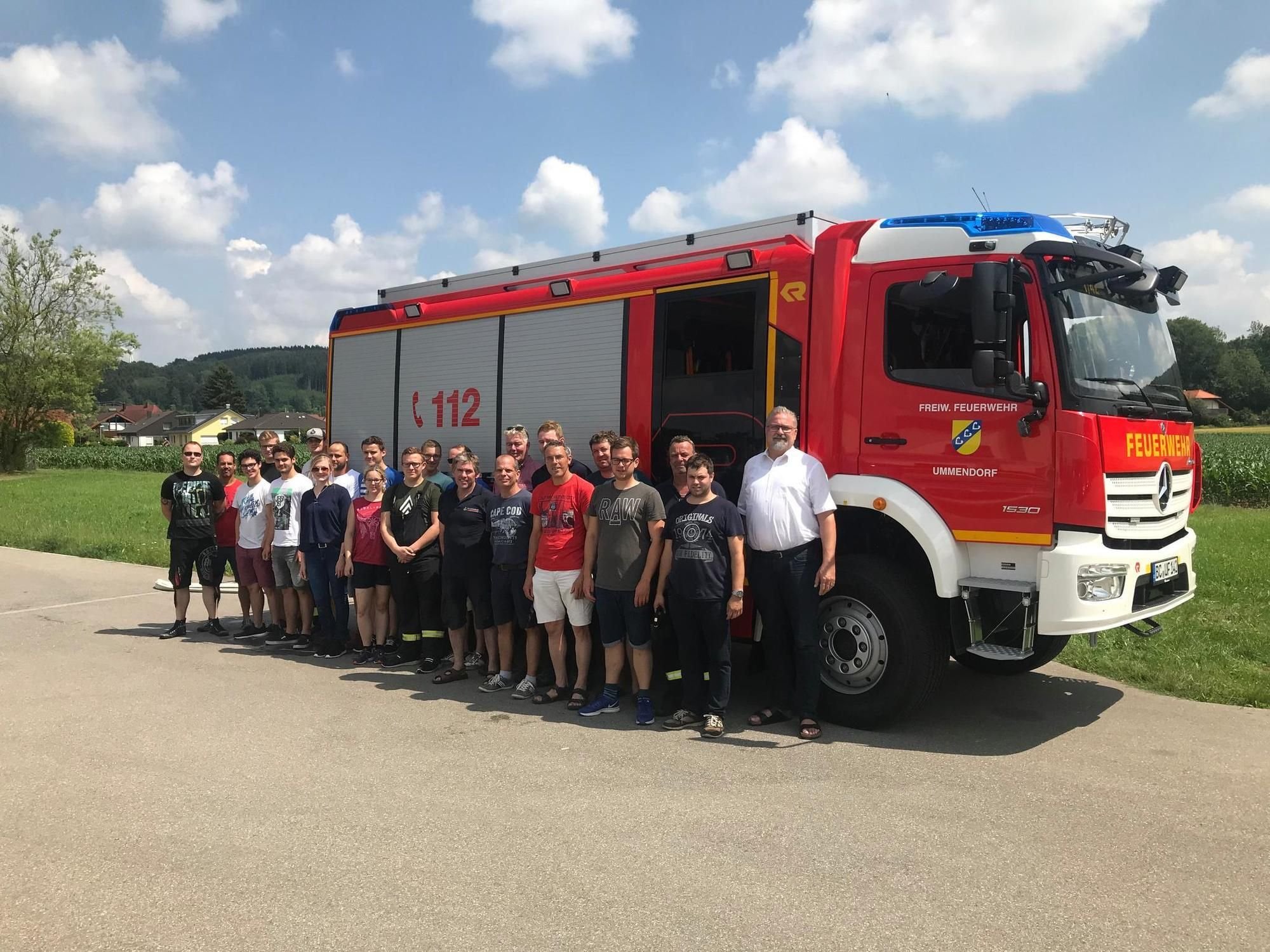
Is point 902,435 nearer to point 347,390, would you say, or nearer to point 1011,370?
point 1011,370

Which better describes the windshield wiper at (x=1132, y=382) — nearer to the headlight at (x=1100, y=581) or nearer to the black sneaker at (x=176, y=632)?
the headlight at (x=1100, y=581)

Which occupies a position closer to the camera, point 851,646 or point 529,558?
point 851,646

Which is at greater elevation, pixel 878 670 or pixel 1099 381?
pixel 1099 381

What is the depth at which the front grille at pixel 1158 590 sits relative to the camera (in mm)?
5383

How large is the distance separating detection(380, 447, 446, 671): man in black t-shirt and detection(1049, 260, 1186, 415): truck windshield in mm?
4655

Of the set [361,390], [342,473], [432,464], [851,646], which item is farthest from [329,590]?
[851,646]

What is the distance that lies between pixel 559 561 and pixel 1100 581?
3.35m

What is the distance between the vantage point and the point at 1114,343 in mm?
5578

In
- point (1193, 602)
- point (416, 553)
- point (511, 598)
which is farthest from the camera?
point (1193, 602)

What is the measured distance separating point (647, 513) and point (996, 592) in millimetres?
2180

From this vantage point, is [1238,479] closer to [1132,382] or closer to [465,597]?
[1132,382]

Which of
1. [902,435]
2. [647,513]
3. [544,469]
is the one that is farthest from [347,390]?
[902,435]

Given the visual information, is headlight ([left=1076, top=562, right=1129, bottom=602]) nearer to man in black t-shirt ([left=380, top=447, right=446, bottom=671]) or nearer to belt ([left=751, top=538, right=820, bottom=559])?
belt ([left=751, top=538, right=820, bottom=559])

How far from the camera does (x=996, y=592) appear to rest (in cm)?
559
